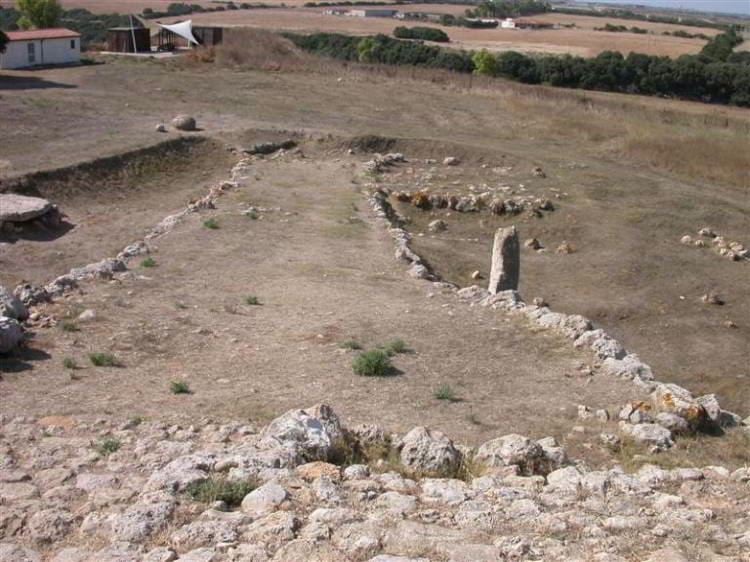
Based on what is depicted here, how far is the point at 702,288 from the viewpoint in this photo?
1825cm

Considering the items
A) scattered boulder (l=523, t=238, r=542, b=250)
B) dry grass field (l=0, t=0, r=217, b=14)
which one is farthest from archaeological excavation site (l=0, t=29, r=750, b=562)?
dry grass field (l=0, t=0, r=217, b=14)

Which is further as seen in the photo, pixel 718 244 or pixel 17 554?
pixel 718 244

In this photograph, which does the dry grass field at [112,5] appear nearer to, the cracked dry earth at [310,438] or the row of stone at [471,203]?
the row of stone at [471,203]

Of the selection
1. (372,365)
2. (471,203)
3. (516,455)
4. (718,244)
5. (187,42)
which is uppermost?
(187,42)

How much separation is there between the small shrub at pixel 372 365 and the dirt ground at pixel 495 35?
2499 inches

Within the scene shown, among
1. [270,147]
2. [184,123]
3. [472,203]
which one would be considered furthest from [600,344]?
[184,123]

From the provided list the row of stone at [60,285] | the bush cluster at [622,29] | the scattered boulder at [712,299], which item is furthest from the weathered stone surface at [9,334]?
the bush cluster at [622,29]

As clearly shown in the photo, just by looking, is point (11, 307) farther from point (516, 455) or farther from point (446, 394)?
point (516, 455)

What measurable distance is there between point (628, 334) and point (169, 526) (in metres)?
11.6

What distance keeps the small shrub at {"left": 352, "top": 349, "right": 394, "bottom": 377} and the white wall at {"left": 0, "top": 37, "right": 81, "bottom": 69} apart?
32686 mm

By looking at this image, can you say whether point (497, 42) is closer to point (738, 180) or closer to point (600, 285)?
point (738, 180)

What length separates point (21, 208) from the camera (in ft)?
56.9

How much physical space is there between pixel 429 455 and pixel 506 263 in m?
8.33

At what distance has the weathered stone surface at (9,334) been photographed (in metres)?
9.54
